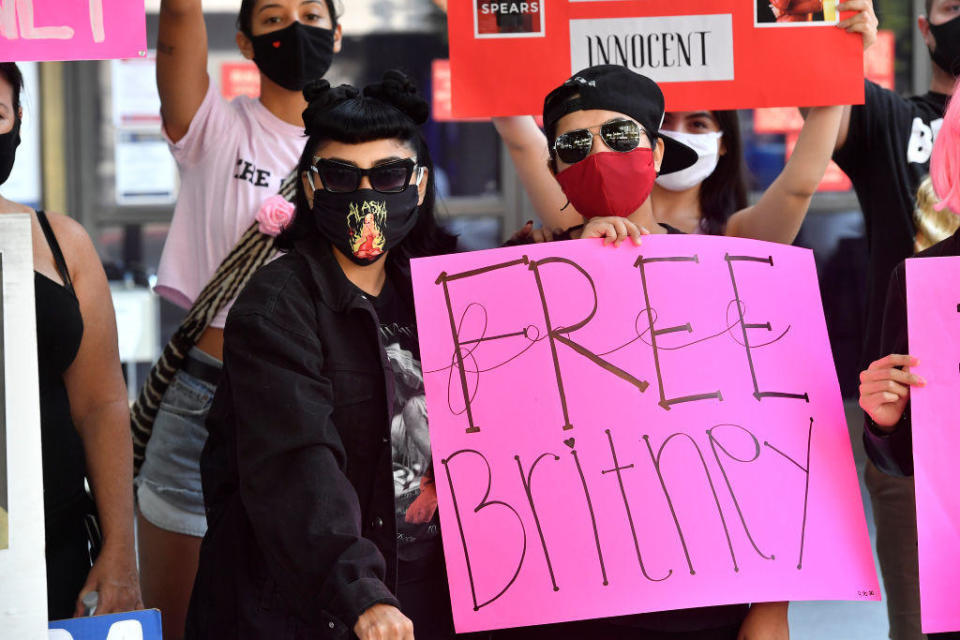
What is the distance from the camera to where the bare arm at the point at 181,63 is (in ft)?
8.73

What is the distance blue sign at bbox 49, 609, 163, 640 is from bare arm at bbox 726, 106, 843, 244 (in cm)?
154

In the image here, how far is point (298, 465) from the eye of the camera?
5.94 feet

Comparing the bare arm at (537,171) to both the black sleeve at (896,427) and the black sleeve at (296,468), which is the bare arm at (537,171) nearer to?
the black sleeve at (896,427)

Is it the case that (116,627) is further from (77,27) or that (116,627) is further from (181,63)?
(181,63)

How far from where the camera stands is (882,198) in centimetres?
292

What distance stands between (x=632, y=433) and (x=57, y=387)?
109cm

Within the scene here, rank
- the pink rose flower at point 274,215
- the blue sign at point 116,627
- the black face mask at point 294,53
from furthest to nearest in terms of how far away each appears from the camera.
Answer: the black face mask at point 294,53 < the pink rose flower at point 274,215 < the blue sign at point 116,627

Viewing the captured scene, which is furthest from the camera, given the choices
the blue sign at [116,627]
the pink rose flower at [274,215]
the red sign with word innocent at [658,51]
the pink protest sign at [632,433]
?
the pink rose flower at [274,215]

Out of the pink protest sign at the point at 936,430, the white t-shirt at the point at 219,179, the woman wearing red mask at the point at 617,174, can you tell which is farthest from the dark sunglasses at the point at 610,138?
the white t-shirt at the point at 219,179

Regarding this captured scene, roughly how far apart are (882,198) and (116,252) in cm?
491

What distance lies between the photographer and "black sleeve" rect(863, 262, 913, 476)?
6.88ft

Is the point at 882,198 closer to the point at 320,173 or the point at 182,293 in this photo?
the point at 320,173

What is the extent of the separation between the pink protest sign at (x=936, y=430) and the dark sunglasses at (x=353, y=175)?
0.91 metres

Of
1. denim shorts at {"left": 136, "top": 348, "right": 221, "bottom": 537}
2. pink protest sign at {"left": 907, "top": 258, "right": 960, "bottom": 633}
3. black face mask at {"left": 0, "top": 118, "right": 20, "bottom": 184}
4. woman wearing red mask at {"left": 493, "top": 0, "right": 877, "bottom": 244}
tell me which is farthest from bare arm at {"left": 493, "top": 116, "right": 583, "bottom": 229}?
black face mask at {"left": 0, "top": 118, "right": 20, "bottom": 184}
